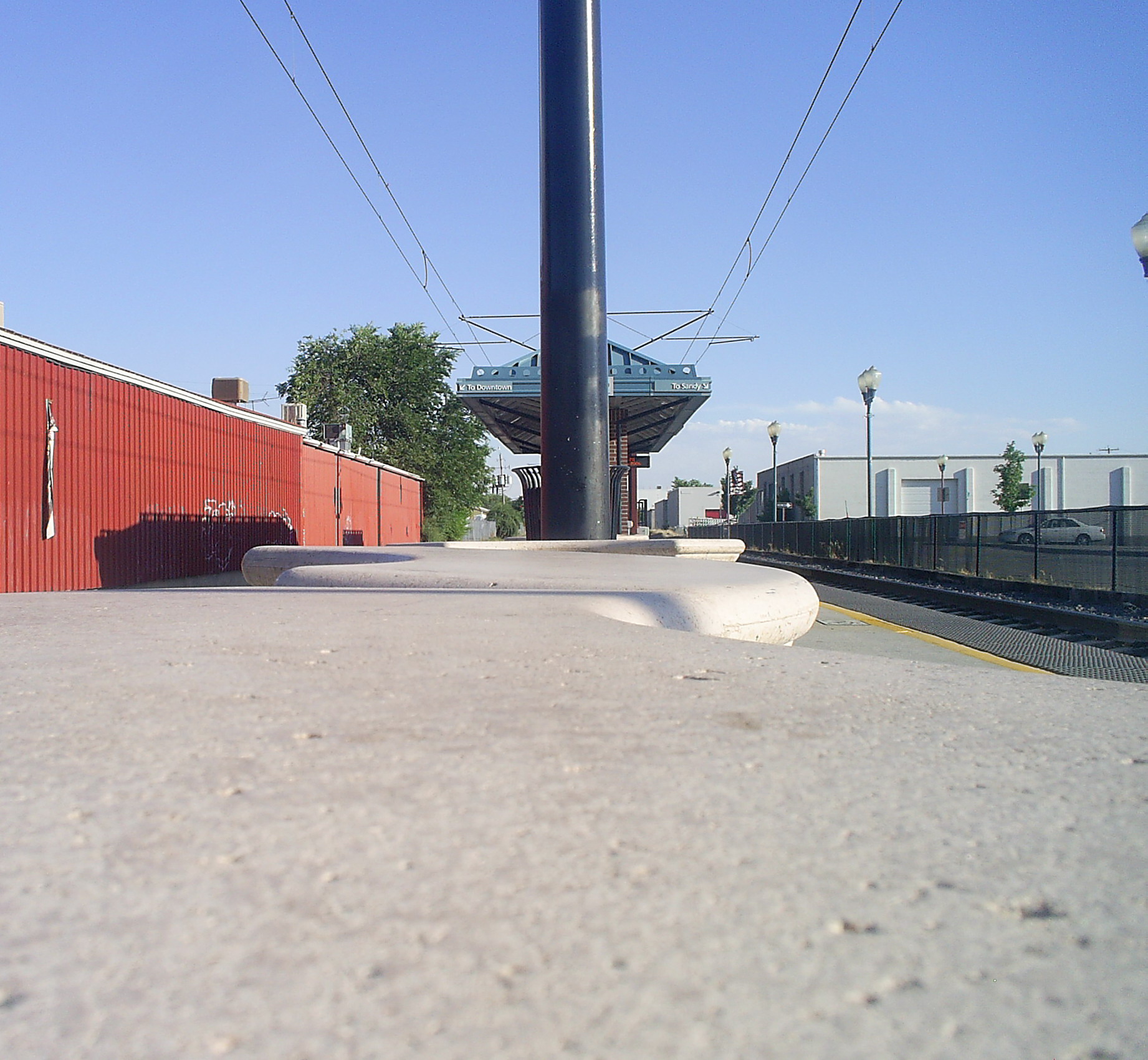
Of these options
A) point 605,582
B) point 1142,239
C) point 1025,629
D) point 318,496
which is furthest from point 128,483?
point 1142,239

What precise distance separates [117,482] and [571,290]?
826 centimetres

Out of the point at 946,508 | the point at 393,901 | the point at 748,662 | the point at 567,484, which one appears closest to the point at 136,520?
the point at 567,484

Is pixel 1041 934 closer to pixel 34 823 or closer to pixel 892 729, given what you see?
pixel 892 729

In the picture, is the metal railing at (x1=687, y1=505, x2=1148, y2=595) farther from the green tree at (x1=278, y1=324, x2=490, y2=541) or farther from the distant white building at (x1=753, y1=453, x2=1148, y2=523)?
the distant white building at (x1=753, y1=453, x2=1148, y2=523)

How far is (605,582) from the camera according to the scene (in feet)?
13.6

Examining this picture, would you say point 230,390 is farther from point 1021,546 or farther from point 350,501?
point 1021,546

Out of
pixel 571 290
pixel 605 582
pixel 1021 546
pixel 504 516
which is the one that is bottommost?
pixel 1021 546

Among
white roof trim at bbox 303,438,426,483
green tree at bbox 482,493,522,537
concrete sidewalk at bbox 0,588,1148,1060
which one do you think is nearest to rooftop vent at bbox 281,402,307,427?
white roof trim at bbox 303,438,426,483

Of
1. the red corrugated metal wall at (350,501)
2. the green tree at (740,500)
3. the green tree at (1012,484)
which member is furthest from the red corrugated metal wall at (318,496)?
the green tree at (740,500)

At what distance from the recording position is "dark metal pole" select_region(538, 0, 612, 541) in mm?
9273

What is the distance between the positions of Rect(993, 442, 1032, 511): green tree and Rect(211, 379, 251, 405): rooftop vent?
57663 millimetres

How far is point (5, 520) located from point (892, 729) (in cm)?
1228

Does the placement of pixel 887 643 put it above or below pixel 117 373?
below

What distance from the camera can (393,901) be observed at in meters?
1.00
